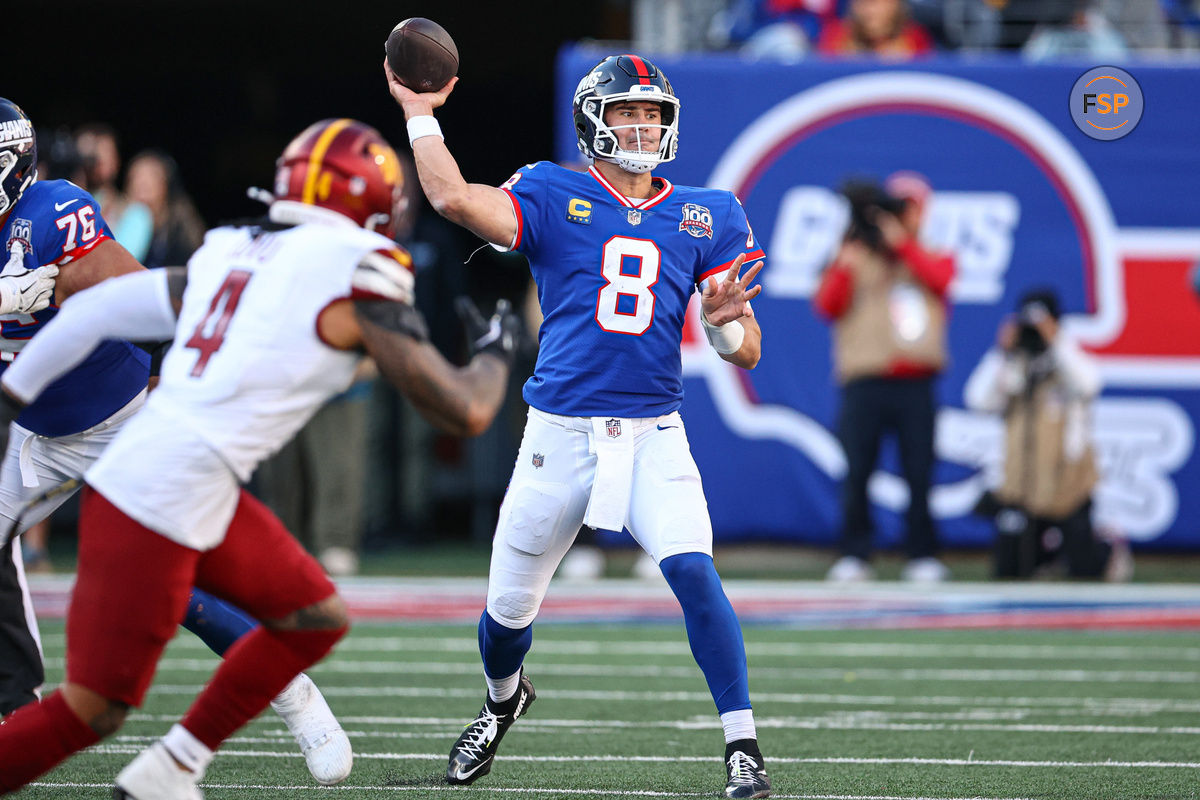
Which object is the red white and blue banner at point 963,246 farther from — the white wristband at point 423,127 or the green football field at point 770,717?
the white wristband at point 423,127

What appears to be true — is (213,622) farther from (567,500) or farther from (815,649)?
(815,649)

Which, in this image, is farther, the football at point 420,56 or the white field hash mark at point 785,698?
the white field hash mark at point 785,698

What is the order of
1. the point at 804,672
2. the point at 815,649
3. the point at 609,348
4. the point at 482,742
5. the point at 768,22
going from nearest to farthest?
the point at 609,348 < the point at 482,742 < the point at 804,672 < the point at 815,649 < the point at 768,22

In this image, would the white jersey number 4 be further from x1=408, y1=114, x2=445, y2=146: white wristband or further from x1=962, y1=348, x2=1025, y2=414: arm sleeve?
x1=962, y1=348, x2=1025, y2=414: arm sleeve

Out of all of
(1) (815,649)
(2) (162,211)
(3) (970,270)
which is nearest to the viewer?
(1) (815,649)

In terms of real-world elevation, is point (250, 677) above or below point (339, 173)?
below

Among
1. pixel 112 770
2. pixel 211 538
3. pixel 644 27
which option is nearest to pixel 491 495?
pixel 644 27

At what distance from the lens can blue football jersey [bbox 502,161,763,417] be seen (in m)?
4.53

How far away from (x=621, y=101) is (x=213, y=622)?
1.83 metres

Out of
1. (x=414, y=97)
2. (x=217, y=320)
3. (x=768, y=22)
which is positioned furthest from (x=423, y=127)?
(x=768, y=22)

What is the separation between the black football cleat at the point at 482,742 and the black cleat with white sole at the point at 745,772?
0.72 m

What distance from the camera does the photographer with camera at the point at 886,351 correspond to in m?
9.73

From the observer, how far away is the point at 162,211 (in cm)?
965

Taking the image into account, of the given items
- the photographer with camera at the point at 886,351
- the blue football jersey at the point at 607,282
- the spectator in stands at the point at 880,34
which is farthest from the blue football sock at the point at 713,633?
the spectator in stands at the point at 880,34
